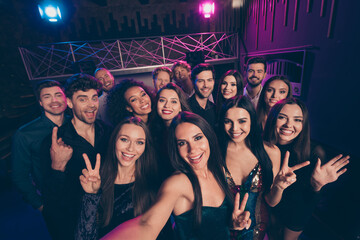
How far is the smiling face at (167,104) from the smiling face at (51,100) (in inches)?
47.1

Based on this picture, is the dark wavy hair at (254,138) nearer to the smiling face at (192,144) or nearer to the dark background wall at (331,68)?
the smiling face at (192,144)

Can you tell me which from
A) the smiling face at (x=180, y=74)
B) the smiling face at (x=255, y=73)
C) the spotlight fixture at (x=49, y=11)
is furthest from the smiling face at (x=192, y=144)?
the spotlight fixture at (x=49, y=11)

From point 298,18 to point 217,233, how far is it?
4686mm

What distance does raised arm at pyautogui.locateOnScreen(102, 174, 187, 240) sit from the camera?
0.98m

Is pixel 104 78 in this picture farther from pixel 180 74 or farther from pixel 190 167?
pixel 190 167

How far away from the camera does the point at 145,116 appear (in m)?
2.31

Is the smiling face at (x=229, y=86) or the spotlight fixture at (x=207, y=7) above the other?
the spotlight fixture at (x=207, y=7)

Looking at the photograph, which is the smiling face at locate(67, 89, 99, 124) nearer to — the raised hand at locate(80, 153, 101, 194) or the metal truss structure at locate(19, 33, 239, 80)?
the raised hand at locate(80, 153, 101, 194)

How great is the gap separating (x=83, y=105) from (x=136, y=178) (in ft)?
3.50

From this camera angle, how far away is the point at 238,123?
4.93ft

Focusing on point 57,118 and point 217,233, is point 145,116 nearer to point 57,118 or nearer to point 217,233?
point 57,118

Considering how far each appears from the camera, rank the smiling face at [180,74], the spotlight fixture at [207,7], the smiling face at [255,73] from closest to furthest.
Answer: the smiling face at [255,73], the smiling face at [180,74], the spotlight fixture at [207,7]

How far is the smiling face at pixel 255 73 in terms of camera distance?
122 inches

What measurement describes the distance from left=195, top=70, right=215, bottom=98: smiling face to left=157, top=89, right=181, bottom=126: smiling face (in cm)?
73
